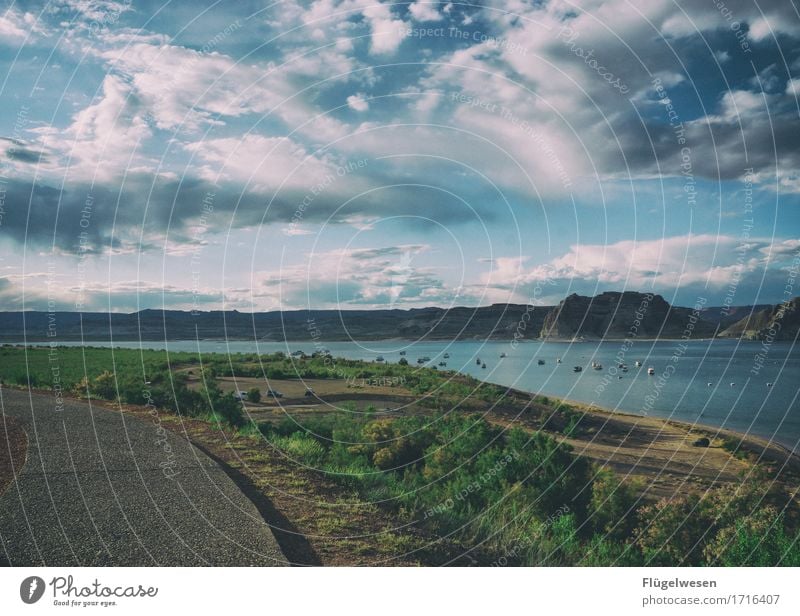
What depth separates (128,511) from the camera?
8.20m

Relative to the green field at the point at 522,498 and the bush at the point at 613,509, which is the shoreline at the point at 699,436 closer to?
the green field at the point at 522,498

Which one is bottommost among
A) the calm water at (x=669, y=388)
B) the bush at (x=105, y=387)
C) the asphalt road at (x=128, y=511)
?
the calm water at (x=669, y=388)

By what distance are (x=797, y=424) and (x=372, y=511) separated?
20596 millimetres

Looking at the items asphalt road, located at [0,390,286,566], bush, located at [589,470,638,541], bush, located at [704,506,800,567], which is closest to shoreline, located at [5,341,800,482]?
bush, located at [589,470,638,541]

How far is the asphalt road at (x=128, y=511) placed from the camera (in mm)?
7367

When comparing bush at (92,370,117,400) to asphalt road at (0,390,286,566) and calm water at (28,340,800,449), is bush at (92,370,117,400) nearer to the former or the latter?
calm water at (28,340,800,449)

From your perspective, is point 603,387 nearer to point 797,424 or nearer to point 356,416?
point 797,424

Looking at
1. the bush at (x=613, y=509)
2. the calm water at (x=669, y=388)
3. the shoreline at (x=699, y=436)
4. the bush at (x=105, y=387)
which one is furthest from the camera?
the calm water at (x=669, y=388)

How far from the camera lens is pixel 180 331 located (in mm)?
27469

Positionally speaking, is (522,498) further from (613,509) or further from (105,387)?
(105,387)

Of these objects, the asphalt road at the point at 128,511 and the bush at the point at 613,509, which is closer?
the asphalt road at the point at 128,511

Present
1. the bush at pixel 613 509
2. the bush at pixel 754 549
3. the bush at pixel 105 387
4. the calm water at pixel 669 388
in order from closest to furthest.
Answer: the bush at pixel 754 549
the bush at pixel 613 509
the bush at pixel 105 387
the calm water at pixel 669 388

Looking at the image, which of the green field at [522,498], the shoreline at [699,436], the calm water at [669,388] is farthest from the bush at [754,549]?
the calm water at [669,388]

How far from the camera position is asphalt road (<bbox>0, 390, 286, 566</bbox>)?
7367 millimetres
